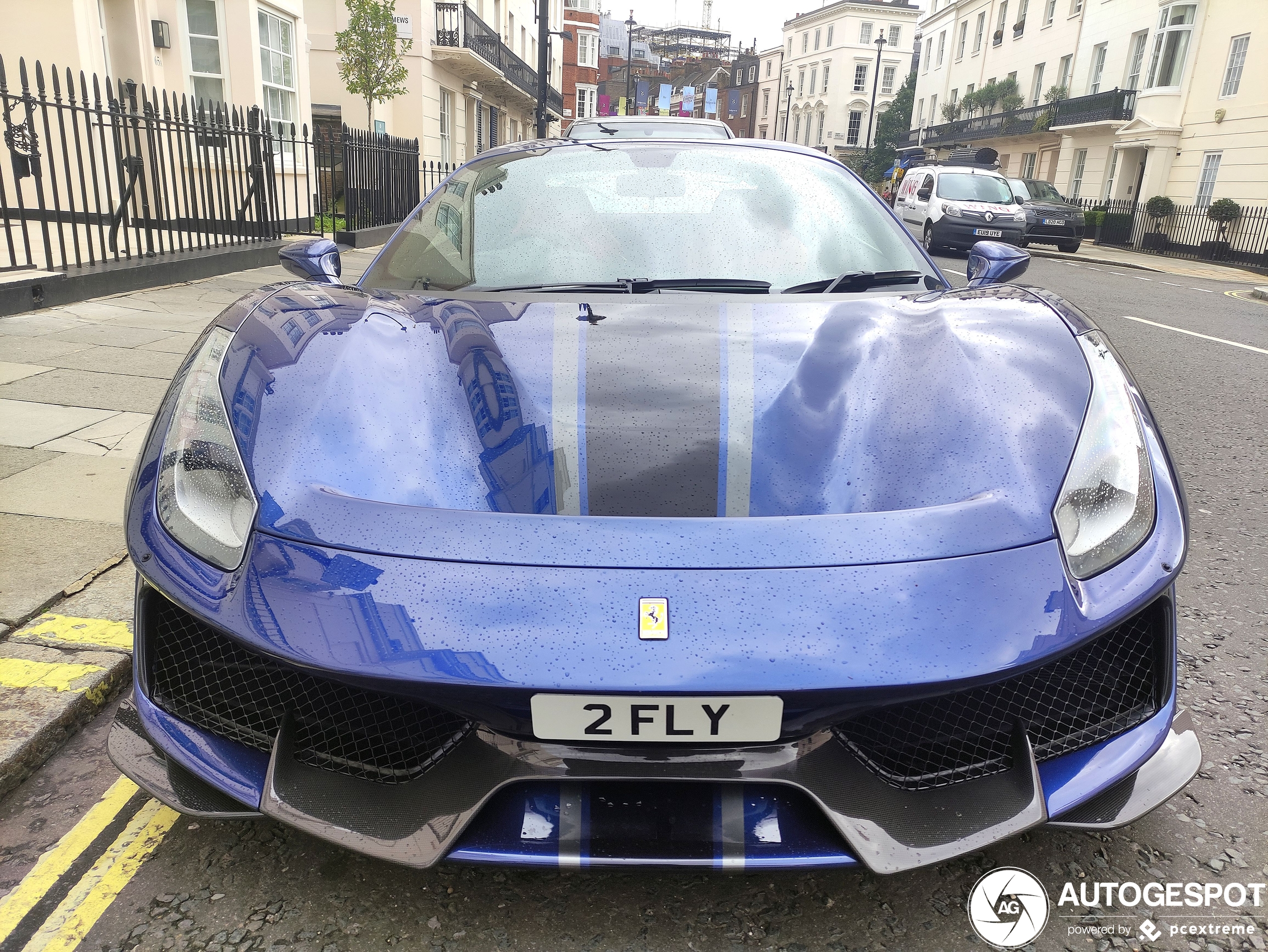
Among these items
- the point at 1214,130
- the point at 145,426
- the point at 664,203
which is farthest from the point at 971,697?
the point at 1214,130

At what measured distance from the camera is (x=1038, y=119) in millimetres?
33125

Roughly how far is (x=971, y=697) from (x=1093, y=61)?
3622cm

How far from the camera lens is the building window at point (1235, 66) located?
22.4m

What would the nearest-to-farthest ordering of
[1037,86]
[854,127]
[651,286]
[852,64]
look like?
[651,286] < [1037,86] < [852,64] < [854,127]

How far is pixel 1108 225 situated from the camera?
25.6 m

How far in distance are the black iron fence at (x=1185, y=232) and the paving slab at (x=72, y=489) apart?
21.7 m

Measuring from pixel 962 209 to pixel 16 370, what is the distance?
1477 cm

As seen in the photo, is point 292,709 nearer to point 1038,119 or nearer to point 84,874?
point 84,874

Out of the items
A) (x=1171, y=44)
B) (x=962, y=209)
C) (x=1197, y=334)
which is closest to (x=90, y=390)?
(x=1197, y=334)

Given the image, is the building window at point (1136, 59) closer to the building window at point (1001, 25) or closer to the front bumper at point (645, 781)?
the building window at point (1001, 25)

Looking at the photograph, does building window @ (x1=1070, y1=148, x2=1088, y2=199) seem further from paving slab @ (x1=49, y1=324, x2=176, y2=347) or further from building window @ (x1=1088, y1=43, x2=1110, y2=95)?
paving slab @ (x1=49, y1=324, x2=176, y2=347)

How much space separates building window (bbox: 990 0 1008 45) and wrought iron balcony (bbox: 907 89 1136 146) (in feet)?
10.0

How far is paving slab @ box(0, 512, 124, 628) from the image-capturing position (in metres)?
2.38

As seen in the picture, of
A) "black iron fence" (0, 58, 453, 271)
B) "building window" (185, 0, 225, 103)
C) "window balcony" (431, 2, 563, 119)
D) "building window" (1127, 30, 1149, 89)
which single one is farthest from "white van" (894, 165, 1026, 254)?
"building window" (1127, 30, 1149, 89)
